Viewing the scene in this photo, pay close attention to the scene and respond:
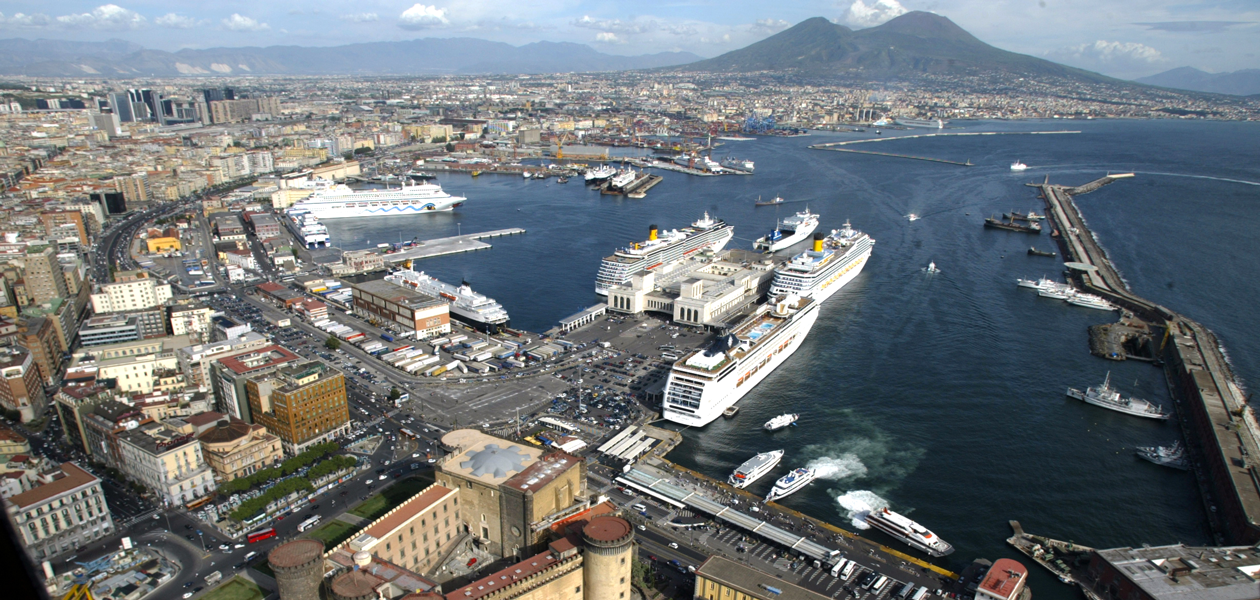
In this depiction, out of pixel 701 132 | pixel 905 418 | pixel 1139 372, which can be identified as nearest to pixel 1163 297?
pixel 1139 372

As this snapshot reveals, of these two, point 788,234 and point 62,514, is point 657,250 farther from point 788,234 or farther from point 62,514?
point 62,514

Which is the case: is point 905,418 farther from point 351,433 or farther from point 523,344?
point 351,433

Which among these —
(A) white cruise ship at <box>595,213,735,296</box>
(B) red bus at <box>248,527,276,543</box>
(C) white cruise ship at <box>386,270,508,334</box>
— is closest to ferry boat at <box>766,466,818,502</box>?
(B) red bus at <box>248,527,276,543</box>

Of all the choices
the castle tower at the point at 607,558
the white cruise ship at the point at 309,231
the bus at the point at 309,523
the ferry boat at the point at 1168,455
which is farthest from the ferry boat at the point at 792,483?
the white cruise ship at the point at 309,231

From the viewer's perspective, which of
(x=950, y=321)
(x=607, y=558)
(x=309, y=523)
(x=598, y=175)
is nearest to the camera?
(x=607, y=558)

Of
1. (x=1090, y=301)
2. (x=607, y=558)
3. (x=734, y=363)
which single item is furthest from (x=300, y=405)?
(x=1090, y=301)

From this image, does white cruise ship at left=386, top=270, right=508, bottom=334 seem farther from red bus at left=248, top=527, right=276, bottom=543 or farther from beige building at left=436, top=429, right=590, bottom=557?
red bus at left=248, top=527, right=276, bottom=543
